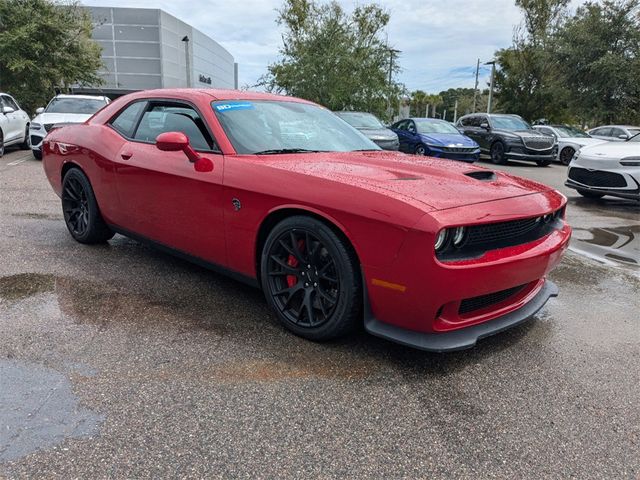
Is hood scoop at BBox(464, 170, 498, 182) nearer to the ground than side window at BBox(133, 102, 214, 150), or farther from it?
nearer to the ground

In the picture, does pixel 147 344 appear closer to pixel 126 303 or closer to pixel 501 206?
pixel 126 303

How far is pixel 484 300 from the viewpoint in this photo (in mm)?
2670

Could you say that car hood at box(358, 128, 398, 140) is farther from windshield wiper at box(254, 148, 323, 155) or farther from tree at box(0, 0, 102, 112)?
tree at box(0, 0, 102, 112)

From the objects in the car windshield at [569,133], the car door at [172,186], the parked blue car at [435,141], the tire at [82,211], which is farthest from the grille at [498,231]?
the car windshield at [569,133]

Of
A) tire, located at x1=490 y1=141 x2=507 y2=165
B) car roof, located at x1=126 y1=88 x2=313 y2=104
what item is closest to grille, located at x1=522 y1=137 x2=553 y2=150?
tire, located at x1=490 y1=141 x2=507 y2=165

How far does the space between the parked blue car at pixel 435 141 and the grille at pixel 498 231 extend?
11.4m

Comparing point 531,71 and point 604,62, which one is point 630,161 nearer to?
point 604,62

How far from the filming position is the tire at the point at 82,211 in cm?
452

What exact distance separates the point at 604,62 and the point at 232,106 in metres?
22.7

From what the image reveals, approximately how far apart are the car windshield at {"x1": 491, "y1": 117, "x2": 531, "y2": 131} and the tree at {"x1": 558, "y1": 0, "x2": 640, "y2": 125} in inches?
295

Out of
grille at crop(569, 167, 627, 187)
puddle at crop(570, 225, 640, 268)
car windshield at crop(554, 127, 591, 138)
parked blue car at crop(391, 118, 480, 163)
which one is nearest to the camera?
puddle at crop(570, 225, 640, 268)

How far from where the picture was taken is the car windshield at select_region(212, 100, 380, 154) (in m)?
3.37

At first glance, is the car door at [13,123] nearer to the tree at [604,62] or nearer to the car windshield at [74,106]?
the car windshield at [74,106]

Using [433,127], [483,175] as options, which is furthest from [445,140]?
[483,175]
